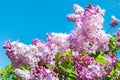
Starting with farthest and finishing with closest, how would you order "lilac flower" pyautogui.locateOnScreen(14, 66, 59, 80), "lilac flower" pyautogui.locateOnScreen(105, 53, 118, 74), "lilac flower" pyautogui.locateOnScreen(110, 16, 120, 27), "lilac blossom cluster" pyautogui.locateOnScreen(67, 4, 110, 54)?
"lilac flower" pyautogui.locateOnScreen(110, 16, 120, 27) < "lilac flower" pyautogui.locateOnScreen(105, 53, 118, 74) < "lilac blossom cluster" pyautogui.locateOnScreen(67, 4, 110, 54) < "lilac flower" pyautogui.locateOnScreen(14, 66, 59, 80)

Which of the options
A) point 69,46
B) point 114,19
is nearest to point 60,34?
point 69,46

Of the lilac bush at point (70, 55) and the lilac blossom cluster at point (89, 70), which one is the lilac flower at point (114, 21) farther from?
the lilac blossom cluster at point (89, 70)

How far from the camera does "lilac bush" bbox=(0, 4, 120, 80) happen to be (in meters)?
4.93

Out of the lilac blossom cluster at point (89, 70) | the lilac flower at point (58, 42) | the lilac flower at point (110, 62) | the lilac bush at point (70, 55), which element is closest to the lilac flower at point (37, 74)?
the lilac bush at point (70, 55)

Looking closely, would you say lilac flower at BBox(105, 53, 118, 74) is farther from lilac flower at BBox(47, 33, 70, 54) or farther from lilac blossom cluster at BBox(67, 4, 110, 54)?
lilac flower at BBox(47, 33, 70, 54)

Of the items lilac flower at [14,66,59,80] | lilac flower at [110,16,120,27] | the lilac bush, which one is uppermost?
lilac flower at [110,16,120,27]

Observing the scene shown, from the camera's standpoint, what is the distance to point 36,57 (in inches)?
203

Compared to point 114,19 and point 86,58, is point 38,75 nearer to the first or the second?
point 86,58

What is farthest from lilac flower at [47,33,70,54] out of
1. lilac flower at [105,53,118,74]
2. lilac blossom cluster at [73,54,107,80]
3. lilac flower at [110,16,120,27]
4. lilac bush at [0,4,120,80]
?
lilac flower at [110,16,120,27]

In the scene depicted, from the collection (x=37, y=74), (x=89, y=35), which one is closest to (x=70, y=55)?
(x=89, y=35)

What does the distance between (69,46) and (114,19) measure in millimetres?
1798

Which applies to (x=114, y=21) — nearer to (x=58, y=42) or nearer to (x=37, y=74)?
(x=58, y=42)

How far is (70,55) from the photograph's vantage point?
5504 mm

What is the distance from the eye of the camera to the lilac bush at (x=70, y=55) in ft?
16.2
